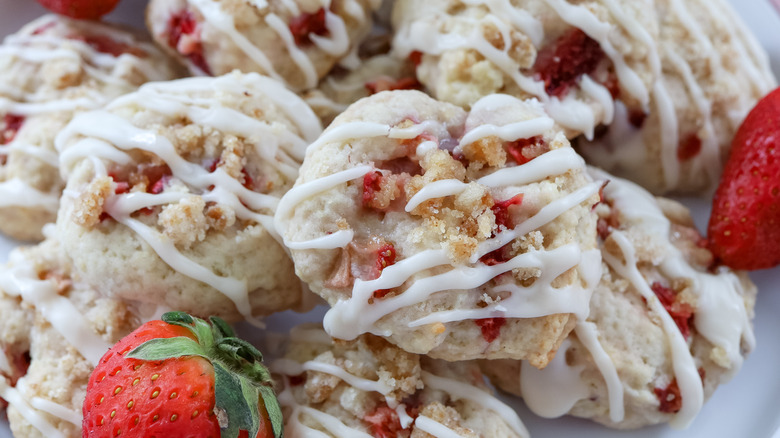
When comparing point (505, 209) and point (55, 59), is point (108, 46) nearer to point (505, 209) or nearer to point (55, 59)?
point (55, 59)

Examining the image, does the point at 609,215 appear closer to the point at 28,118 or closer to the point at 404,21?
the point at 404,21

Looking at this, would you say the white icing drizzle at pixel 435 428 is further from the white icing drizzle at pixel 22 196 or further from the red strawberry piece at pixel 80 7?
the red strawberry piece at pixel 80 7

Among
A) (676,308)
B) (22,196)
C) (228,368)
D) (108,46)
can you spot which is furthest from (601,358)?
(108,46)

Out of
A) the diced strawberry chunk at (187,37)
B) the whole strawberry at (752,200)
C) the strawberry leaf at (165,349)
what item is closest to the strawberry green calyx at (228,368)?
the strawberry leaf at (165,349)

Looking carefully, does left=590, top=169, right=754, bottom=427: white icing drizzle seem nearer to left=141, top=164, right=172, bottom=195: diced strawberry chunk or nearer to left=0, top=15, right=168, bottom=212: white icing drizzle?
Result: left=141, top=164, right=172, bottom=195: diced strawberry chunk

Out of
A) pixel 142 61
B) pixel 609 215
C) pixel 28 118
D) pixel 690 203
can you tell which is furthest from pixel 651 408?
pixel 28 118
